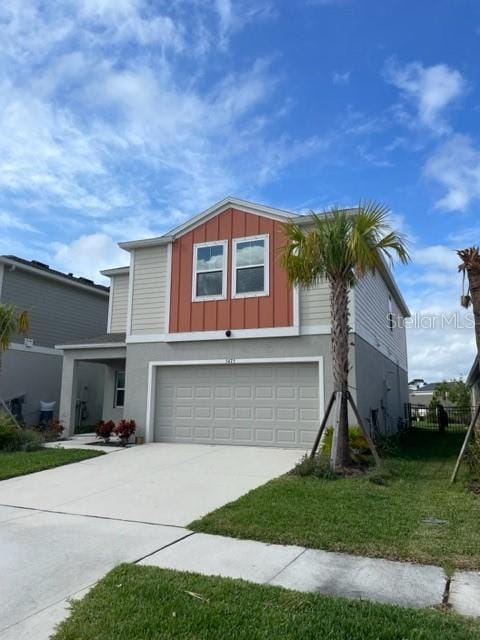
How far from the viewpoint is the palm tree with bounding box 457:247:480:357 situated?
316 inches

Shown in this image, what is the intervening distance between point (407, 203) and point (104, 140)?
7722 millimetres

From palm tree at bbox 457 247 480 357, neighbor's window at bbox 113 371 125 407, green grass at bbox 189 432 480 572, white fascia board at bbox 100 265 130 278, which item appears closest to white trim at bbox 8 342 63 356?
neighbor's window at bbox 113 371 125 407

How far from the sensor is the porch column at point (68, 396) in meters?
14.8

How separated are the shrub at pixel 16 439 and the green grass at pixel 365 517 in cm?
689

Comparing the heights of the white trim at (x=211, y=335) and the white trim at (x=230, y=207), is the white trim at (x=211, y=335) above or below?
below

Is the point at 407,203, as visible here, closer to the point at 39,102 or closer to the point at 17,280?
the point at 39,102

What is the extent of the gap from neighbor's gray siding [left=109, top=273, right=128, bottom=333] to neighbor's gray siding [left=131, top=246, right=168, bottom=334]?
3.02 meters

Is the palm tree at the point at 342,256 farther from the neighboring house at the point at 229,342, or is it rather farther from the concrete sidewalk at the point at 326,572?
the concrete sidewalk at the point at 326,572

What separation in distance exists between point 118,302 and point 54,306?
3.04 metres

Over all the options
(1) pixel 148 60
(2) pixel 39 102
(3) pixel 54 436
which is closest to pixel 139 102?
(1) pixel 148 60

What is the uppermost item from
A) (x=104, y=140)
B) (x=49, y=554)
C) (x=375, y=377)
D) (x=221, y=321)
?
(x=104, y=140)

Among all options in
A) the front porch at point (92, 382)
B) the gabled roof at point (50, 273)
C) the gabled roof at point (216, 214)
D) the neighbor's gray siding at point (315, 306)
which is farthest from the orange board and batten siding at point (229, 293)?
the gabled roof at point (50, 273)

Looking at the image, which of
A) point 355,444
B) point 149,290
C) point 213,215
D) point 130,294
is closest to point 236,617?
point 355,444

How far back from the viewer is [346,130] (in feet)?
38.9
